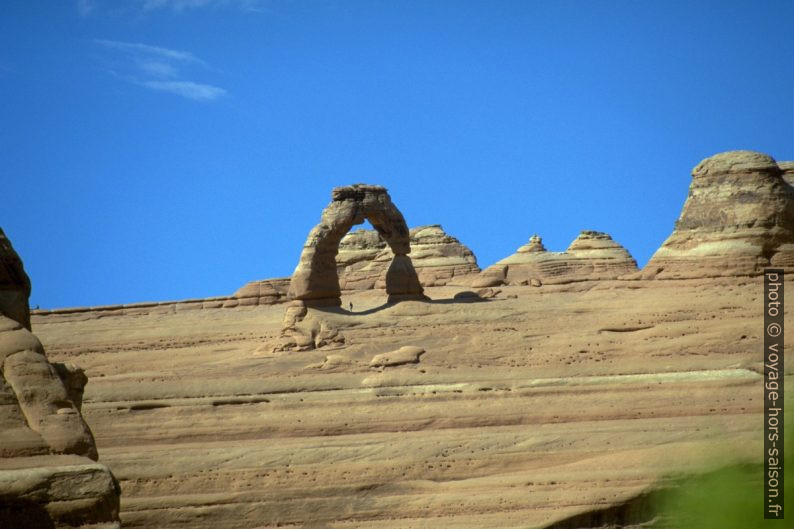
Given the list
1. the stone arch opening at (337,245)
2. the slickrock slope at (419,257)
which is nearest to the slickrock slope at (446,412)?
the stone arch opening at (337,245)

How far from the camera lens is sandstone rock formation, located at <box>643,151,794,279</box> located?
27391 mm

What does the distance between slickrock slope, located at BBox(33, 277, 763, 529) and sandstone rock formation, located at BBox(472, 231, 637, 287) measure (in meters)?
11.5

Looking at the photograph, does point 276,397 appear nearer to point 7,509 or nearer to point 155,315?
point 155,315

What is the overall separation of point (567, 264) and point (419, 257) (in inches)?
247

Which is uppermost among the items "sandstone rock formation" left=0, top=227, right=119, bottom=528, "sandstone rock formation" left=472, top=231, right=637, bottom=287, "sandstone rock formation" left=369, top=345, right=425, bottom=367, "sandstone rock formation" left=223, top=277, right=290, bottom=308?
"sandstone rock formation" left=472, top=231, right=637, bottom=287

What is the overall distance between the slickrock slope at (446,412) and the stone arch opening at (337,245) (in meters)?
0.79

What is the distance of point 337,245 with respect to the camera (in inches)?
1248

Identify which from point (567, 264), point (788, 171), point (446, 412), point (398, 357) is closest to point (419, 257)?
point (567, 264)

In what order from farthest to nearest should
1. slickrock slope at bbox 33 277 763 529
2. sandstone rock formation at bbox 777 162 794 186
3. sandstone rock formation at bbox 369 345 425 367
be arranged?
sandstone rock formation at bbox 777 162 794 186, sandstone rock formation at bbox 369 345 425 367, slickrock slope at bbox 33 277 763 529

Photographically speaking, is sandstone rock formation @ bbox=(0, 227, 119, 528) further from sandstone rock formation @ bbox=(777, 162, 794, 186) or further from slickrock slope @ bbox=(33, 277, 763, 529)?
sandstone rock formation @ bbox=(777, 162, 794, 186)

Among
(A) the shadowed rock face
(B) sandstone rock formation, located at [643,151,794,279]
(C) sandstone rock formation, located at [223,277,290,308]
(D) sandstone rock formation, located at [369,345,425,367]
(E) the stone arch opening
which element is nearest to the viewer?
(A) the shadowed rock face

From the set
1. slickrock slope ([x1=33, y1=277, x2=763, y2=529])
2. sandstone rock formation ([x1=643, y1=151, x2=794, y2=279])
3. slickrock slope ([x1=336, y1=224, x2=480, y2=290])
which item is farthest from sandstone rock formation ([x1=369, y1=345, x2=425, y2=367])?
slickrock slope ([x1=336, y1=224, x2=480, y2=290])

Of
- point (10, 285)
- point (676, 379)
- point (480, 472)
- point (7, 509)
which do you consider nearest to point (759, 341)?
point (676, 379)

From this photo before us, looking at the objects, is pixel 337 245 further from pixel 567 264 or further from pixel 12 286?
pixel 12 286
